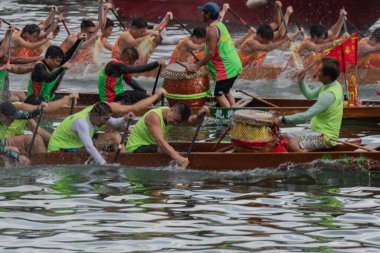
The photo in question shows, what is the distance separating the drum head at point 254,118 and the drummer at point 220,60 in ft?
9.95

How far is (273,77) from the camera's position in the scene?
78.6ft

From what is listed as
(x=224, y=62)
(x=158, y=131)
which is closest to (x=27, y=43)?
(x=224, y=62)

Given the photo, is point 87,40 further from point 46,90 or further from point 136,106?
point 136,106

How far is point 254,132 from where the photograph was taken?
1612 cm

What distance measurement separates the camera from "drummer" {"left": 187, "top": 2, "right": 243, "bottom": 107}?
19.1 metres

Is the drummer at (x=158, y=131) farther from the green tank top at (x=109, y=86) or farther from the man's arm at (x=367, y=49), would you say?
the man's arm at (x=367, y=49)

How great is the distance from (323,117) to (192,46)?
7069 mm

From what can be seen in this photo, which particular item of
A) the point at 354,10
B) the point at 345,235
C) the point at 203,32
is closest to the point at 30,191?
the point at 345,235

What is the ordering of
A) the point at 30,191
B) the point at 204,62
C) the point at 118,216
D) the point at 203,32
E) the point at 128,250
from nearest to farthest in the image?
the point at 128,250 → the point at 118,216 → the point at 30,191 → the point at 204,62 → the point at 203,32

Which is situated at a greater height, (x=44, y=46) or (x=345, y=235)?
(x=44, y=46)

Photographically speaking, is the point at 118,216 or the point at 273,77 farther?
the point at 273,77

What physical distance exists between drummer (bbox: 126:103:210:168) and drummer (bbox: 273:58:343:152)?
1206 millimetres

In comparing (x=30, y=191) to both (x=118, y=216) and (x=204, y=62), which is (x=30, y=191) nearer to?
(x=118, y=216)

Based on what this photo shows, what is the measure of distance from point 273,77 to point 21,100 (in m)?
6.20
